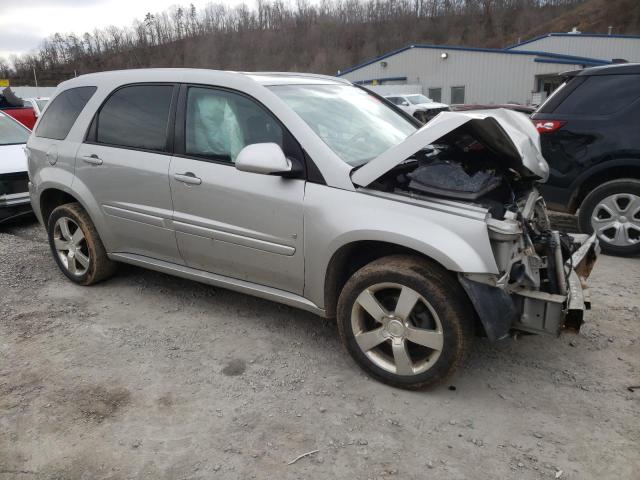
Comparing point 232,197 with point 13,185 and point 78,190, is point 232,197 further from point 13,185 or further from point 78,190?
point 13,185

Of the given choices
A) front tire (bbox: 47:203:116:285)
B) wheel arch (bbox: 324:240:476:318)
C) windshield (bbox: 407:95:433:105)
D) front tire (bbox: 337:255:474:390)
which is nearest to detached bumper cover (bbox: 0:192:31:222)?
front tire (bbox: 47:203:116:285)

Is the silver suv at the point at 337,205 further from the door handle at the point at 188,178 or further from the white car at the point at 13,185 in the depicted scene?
the white car at the point at 13,185

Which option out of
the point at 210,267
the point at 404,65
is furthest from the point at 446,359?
the point at 404,65

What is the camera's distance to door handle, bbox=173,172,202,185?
3395 mm

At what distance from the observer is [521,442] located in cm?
248

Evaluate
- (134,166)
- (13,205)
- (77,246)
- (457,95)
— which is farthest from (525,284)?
(457,95)

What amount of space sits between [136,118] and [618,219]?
178 inches

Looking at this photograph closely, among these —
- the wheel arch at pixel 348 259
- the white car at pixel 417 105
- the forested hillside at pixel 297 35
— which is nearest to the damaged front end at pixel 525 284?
the wheel arch at pixel 348 259

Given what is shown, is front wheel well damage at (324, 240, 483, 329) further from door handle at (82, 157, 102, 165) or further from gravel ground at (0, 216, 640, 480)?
door handle at (82, 157, 102, 165)

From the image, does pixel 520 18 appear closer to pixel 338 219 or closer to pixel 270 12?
pixel 270 12

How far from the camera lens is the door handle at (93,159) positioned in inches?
155

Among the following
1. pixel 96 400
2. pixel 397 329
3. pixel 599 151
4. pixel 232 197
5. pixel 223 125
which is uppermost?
pixel 223 125

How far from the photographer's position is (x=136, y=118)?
3.84m

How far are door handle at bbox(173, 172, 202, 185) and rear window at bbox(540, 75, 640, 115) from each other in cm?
372
